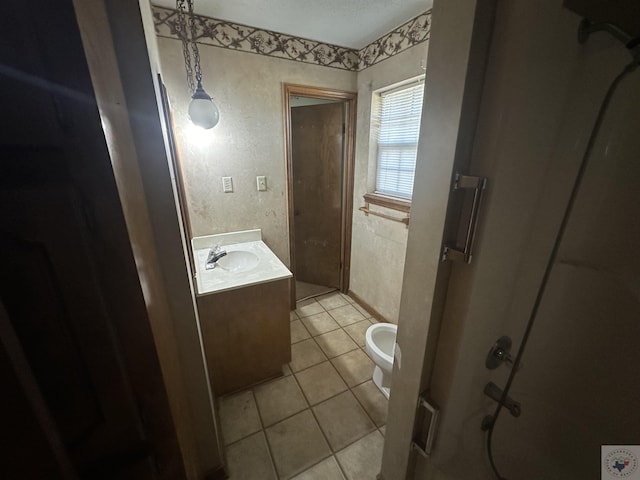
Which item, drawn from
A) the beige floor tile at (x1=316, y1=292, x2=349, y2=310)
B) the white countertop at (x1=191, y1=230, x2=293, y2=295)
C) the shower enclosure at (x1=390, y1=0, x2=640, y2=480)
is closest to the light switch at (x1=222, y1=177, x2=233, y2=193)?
the white countertop at (x1=191, y1=230, x2=293, y2=295)

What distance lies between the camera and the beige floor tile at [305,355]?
183 centimetres

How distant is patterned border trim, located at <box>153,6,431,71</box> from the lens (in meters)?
1.55

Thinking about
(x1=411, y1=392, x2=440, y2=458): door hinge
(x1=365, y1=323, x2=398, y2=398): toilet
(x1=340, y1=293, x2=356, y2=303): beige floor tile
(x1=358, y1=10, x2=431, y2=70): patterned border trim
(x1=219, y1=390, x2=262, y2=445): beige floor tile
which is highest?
(x1=358, y1=10, x2=431, y2=70): patterned border trim

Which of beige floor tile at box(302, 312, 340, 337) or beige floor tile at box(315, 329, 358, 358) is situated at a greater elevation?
beige floor tile at box(315, 329, 358, 358)

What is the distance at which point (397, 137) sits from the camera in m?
1.95

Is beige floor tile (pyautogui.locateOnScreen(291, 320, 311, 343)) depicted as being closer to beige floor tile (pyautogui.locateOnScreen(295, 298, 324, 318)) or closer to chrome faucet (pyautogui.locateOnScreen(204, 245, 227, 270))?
beige floor tile (pyautogui.locateOnScreen(295, 298, 324, 318))

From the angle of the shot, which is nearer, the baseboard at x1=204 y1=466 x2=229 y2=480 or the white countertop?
the baseboard at x1=204 y1=466 x2=229 y2=480

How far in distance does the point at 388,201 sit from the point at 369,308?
109 cm

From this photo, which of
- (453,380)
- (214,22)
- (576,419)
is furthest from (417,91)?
(576,419)

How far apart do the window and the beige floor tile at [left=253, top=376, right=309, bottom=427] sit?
155 cm

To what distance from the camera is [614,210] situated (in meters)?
0.82

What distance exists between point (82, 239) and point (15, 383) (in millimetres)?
144

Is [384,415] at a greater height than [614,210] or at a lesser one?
lesser

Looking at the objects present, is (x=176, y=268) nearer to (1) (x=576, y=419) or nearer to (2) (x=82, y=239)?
(2) (x=82, y=239)
